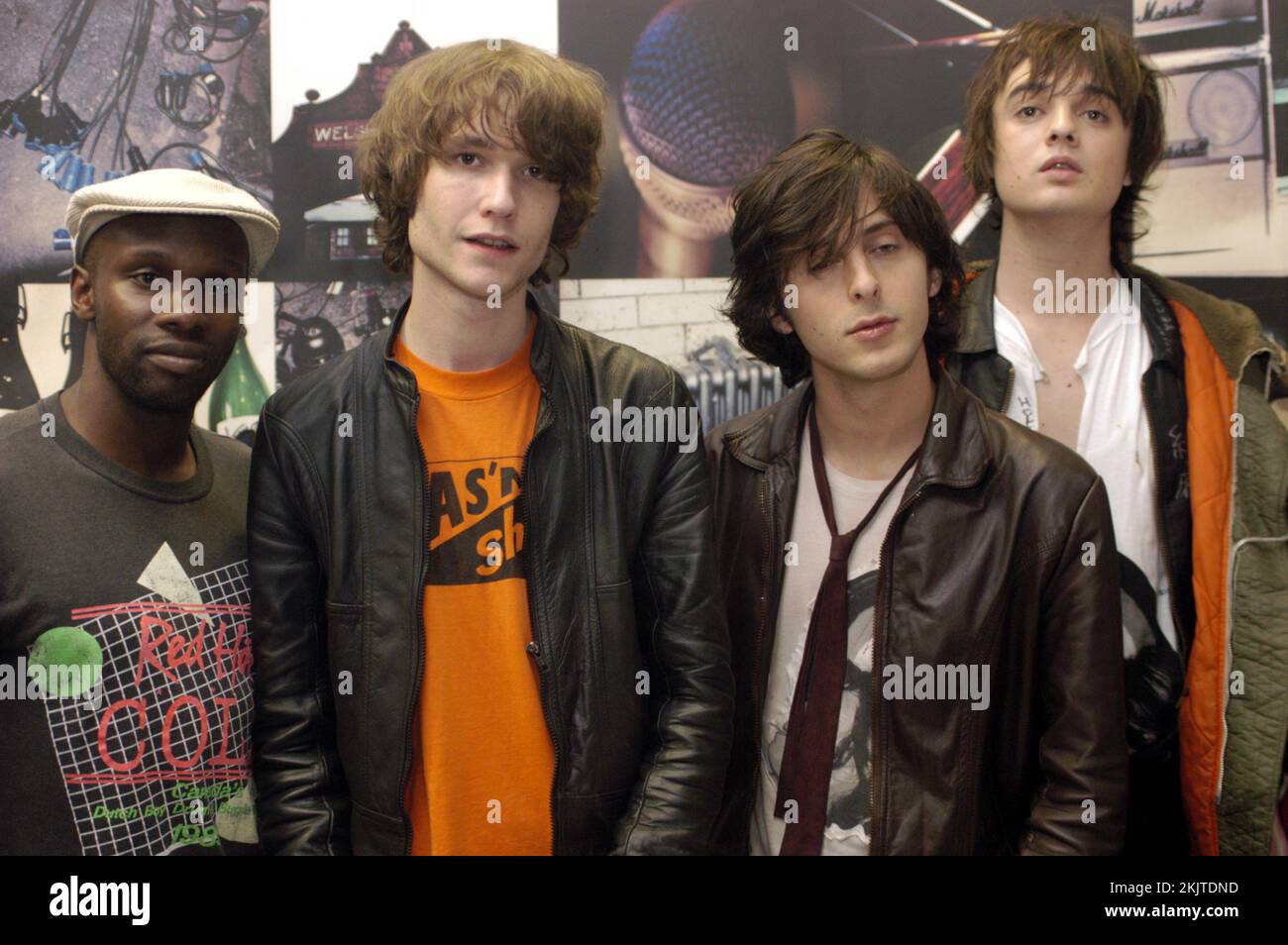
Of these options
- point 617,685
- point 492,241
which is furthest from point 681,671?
point 492,241

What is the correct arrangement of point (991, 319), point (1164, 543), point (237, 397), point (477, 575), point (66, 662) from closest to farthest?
1. point (66, 662)
2. point (477, 575)
3. point (1164, 543)
4. point (991, 319)
5. point (237, 397)

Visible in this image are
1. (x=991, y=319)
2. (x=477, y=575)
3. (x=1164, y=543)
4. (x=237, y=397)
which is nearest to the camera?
(x=477, y=575)

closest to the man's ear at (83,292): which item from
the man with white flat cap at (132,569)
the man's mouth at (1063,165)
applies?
the man with white flat cap at (132,569)

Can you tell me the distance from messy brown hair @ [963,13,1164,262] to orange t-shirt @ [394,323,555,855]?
1424 mm

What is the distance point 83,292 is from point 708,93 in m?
1.61

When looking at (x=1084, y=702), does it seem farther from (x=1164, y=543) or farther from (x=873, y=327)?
(x=873, y=327)

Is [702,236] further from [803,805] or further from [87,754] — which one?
[87,754]

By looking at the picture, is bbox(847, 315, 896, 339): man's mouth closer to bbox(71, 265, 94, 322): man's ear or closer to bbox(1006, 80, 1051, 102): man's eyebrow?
bbox(1006, 80, 1051, 102): man's eyebrow

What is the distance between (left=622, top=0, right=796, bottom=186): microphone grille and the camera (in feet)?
9.10

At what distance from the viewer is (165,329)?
195 cm

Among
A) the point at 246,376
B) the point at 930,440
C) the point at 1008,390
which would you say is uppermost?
the point at 246,376

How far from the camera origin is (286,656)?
1.91 metres
